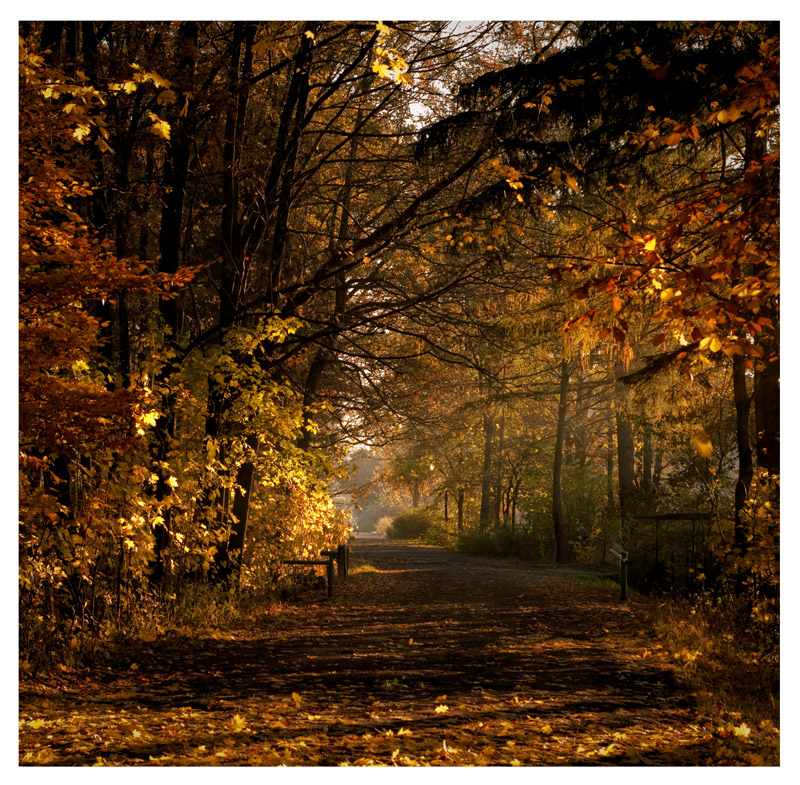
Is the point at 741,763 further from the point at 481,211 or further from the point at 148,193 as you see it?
the point at 148,193

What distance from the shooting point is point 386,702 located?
17.0 ft

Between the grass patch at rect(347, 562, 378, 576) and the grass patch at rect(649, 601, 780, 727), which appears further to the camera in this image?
the grass patch at rect(347, 562, 378, 576)

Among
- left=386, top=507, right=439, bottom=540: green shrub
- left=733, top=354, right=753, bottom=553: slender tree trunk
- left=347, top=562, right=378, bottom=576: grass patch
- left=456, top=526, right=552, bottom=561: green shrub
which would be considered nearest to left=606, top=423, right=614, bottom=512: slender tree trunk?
left=456, top=526, right=552, bottom=561: green shrub

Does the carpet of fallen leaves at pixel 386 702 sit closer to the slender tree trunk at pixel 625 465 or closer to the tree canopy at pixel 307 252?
the tree canopy at pixel 307 252

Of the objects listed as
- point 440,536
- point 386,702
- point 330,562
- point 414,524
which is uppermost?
point 386,702

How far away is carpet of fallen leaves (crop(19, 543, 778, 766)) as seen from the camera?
3.97 meters

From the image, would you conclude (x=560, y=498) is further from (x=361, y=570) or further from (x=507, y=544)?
(x=361, y=570)

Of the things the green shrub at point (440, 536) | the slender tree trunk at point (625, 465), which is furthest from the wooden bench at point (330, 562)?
the green shrub at point (440, 536)

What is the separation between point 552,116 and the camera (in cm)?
653

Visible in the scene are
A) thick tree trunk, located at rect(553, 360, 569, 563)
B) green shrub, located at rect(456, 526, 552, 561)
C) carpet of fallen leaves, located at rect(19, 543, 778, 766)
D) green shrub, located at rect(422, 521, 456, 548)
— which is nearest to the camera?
carpet of fallen leaves, located at rect(19, 543, 778, 766)

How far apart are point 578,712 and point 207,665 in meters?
3.49

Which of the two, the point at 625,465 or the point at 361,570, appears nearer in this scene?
the point at 361,570

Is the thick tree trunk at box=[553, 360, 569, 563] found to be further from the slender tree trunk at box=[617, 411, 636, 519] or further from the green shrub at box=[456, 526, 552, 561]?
the slender tree trunk at box=[617, 411, 636, 519]

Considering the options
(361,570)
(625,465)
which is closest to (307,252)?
(361,570)
